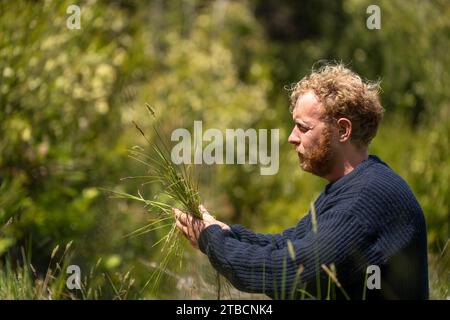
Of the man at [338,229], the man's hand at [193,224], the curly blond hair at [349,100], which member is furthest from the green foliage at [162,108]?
the curly blond hair at [349,100]

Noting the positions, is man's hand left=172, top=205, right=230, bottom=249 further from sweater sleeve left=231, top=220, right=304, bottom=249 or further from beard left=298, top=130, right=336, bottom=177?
beard left=298, top=130, right=336, bottom=177

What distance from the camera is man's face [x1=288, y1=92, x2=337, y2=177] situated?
2.62m

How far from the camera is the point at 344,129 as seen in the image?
264 centimetres

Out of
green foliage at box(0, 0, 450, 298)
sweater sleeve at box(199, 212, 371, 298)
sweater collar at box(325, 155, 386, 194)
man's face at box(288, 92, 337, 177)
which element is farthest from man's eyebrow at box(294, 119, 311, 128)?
green foliage at box(0, 0, 450, 298)

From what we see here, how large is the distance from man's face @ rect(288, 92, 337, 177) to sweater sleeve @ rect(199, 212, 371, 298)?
22 cm

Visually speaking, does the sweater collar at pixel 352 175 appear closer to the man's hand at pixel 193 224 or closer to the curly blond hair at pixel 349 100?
the curly blond hair at pixel 349 100

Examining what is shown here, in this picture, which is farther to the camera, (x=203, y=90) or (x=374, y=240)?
(x=203, y=90)

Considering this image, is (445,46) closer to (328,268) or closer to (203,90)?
(203,90)

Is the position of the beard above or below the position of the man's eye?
below

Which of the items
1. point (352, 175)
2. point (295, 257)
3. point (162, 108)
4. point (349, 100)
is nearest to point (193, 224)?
point (295, 257)

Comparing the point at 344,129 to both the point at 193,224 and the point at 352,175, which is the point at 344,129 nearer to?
the point at 352,175
